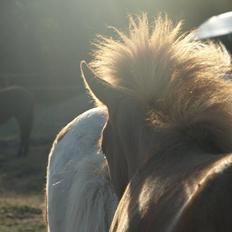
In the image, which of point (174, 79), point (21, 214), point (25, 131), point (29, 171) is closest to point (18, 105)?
point (25, 131)

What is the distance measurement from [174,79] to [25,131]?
14657 millimetres

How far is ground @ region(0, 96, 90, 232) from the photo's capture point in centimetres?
898

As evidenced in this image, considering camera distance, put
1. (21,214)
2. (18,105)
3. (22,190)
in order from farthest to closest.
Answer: (18,105), (22,190), (21,214)

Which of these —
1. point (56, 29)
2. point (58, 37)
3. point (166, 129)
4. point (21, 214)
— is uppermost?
point (166, 129)

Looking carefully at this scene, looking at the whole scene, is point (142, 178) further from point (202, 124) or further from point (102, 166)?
point (102, 166)

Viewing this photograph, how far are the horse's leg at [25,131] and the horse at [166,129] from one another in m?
13.0

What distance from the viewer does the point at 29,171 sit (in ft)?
43.1

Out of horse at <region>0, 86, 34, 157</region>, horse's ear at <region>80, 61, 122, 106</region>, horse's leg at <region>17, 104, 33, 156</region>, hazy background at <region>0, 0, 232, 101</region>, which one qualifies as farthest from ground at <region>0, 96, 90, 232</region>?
hazy background at <region>0, 0, 232, 101</region>

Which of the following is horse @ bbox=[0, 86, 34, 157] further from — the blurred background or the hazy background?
the hazy background

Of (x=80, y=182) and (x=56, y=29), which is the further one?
(x=56, y=29)

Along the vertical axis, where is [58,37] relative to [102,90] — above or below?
below

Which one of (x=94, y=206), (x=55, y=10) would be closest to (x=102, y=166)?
(x=94, y=206)

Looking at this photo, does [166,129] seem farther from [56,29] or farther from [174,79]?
[56,29]

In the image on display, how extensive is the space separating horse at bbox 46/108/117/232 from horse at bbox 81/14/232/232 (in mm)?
468
